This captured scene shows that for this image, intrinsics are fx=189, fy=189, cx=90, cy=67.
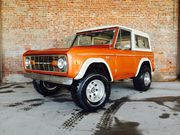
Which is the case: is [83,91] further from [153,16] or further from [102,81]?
[153,16]

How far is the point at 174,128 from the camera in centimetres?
258

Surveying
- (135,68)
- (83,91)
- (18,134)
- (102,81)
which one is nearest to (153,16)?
(135,68)

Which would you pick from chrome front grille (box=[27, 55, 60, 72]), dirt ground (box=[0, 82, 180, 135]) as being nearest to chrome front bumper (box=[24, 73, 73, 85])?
chrome front grille (box=[27, 55, 60, 72])

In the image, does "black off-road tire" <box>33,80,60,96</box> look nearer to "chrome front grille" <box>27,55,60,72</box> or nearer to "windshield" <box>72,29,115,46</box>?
"chrome front grille" <box>27,55,60,72</box>

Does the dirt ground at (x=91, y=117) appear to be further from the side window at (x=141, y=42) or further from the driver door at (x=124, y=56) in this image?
the side window at (x=141, y=42)

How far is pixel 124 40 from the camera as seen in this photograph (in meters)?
4.32

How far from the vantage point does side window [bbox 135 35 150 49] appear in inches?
192

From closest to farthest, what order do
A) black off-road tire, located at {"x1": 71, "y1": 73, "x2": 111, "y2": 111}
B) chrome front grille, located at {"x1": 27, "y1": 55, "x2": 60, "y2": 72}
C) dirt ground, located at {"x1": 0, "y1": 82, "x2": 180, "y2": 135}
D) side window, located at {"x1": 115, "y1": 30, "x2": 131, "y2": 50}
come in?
dirt ground, located at {"x1": 0, "y1": 82, "x2": 180, "y2": 135} → black off-road tire, located at {"x1": 71, "y1": 73, "x2": 111, "y2": 111} → chrome front grille, located at {"x1": 27, "y1": 55, "x2": 60, "y2": 72} → side window, located at {"x1": 115, "y1": 30, "x2": 131, "y2": 50}

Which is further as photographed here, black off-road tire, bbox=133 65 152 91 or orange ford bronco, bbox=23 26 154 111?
black off-road tire, bbox=133 65 152 91

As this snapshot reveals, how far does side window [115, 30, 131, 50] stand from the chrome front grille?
1428 mm

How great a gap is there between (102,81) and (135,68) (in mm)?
1407

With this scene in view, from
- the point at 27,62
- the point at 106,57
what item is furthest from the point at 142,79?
the point at 27,62

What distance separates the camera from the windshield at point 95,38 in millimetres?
4148

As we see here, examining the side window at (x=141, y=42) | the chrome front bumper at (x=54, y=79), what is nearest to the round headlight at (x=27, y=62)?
the chrome front bumper at (x=54, y=79)
